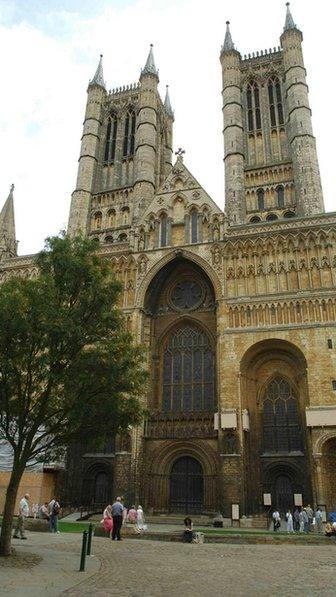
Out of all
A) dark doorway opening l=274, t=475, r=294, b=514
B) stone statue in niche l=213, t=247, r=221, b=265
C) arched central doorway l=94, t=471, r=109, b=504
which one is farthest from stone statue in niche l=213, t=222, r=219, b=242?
arched central doorway l=94, t=471, r=109, b=504

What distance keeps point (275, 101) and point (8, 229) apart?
29.8 meters

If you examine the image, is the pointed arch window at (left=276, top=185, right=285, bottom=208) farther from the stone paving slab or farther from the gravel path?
the stone paving slab

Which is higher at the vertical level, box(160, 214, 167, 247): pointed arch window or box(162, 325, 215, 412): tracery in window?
box(160, 214, 167, 247): pointed arch window

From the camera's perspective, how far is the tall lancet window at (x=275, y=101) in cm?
4895

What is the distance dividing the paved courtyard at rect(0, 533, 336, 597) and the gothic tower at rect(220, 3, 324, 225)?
98.4ft

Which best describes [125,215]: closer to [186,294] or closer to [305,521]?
[186,294]

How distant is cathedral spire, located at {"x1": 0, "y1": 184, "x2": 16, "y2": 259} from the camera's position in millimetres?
42141

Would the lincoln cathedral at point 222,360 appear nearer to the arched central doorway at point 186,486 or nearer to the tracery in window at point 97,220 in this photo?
the arched central doorway at point 186,486

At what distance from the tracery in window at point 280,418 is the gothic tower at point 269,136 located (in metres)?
16.1

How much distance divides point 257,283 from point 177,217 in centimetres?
841

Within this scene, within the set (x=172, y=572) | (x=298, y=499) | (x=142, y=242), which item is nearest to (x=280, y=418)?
(x=298, y=499)

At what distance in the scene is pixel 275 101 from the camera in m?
49.9

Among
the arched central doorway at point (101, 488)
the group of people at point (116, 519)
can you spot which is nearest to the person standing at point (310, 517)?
the group of people at point (116, 519)

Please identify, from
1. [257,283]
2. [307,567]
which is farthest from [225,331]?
[307,567]
